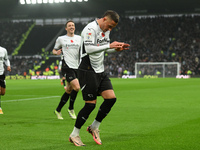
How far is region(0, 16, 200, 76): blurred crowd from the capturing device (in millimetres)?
48594

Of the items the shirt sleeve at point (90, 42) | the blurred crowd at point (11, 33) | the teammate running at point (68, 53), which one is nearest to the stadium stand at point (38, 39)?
the blurred crowd at point (11, 33)

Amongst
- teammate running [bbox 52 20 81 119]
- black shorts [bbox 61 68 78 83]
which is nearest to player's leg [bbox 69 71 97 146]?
black shorts [bbox 61 68 78 83]

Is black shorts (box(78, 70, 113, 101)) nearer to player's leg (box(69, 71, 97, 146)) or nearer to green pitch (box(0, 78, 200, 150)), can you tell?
player's leg (box(69, 71, 97, 146))

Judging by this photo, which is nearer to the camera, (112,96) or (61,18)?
(112,96)

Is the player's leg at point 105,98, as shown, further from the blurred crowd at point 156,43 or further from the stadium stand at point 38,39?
the stadium stand at point 38,39

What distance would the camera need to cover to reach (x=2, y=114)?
34.5 feet

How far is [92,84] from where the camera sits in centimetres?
612

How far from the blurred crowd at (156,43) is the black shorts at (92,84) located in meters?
41.0

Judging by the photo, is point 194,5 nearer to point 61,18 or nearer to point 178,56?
point 178,56

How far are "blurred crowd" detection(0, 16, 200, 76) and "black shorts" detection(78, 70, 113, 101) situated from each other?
134 feet

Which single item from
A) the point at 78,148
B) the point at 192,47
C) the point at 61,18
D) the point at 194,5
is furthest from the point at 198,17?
the point at 78,148

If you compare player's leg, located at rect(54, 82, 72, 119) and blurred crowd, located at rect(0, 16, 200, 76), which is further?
blurred crowd, located at rect(0, 16, 200, 76)

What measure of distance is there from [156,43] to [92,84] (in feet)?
151

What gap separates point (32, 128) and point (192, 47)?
43.4 metres
